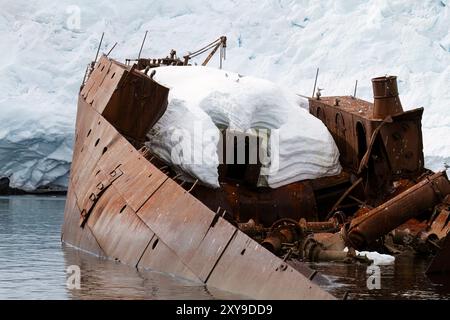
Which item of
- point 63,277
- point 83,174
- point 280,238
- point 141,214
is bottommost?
point 63,277

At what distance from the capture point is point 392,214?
11.5 meters

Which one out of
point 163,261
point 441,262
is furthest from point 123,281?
point 441,262

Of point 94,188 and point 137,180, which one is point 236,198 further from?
point 94,188

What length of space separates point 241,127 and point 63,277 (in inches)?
136

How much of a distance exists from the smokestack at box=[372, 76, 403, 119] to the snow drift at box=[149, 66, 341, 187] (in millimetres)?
1032

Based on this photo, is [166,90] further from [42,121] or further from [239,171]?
[42,121]

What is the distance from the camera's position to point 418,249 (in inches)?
499


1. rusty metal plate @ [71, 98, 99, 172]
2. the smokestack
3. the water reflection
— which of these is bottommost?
the water reflection

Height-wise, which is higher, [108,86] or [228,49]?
[228,49]

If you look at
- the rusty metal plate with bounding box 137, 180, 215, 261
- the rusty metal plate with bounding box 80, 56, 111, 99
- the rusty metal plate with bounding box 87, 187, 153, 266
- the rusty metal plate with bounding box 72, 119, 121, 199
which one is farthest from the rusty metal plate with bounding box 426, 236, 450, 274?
the rusty metal plate with bounding box 80, 56, 111, 99

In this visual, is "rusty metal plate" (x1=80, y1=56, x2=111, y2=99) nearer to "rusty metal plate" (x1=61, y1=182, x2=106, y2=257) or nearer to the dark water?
"rusty metal plate" (x1=61, y1=182, x2=106, y2=257)

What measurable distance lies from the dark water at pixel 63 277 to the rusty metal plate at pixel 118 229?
0.18m

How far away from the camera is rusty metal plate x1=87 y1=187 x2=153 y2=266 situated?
11.9 metres

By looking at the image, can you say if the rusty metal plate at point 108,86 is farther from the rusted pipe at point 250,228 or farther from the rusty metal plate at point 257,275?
the rusty metal plate at point 257,275
